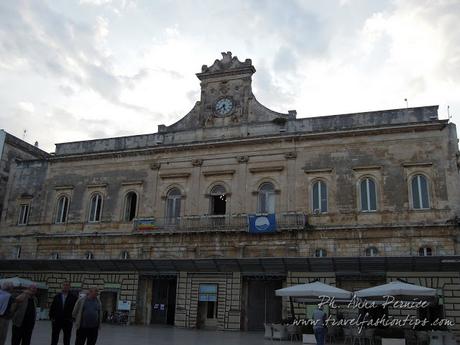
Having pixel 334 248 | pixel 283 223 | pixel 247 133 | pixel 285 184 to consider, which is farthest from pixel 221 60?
pixel 334 248

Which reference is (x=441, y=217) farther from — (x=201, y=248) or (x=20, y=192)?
(x=20, y=192)

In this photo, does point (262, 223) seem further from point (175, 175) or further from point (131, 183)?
point (131, 183)

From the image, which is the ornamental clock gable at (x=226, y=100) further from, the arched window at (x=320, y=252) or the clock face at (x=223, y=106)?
the arched window at (x=320, y=252)

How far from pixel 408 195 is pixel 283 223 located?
21.1 ft

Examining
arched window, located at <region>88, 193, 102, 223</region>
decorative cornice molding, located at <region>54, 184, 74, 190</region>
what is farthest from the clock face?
decorative cornice molding, located at <region>54, 184, 74, 190</region>

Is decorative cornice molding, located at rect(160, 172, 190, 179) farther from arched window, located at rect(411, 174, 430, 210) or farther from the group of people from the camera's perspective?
the group of people

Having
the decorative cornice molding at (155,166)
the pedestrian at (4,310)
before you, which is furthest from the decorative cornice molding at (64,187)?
the pedestrian at (4,310)

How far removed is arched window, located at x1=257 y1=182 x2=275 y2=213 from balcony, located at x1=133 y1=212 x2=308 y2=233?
960mm

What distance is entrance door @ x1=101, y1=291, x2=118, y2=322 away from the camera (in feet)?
93.8

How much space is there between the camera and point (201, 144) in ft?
95.3

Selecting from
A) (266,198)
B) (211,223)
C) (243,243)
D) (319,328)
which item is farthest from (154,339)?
(266,198)

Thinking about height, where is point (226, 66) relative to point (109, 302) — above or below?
above

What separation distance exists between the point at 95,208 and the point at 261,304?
12650 millimetres

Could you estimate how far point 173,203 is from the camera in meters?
29.4
